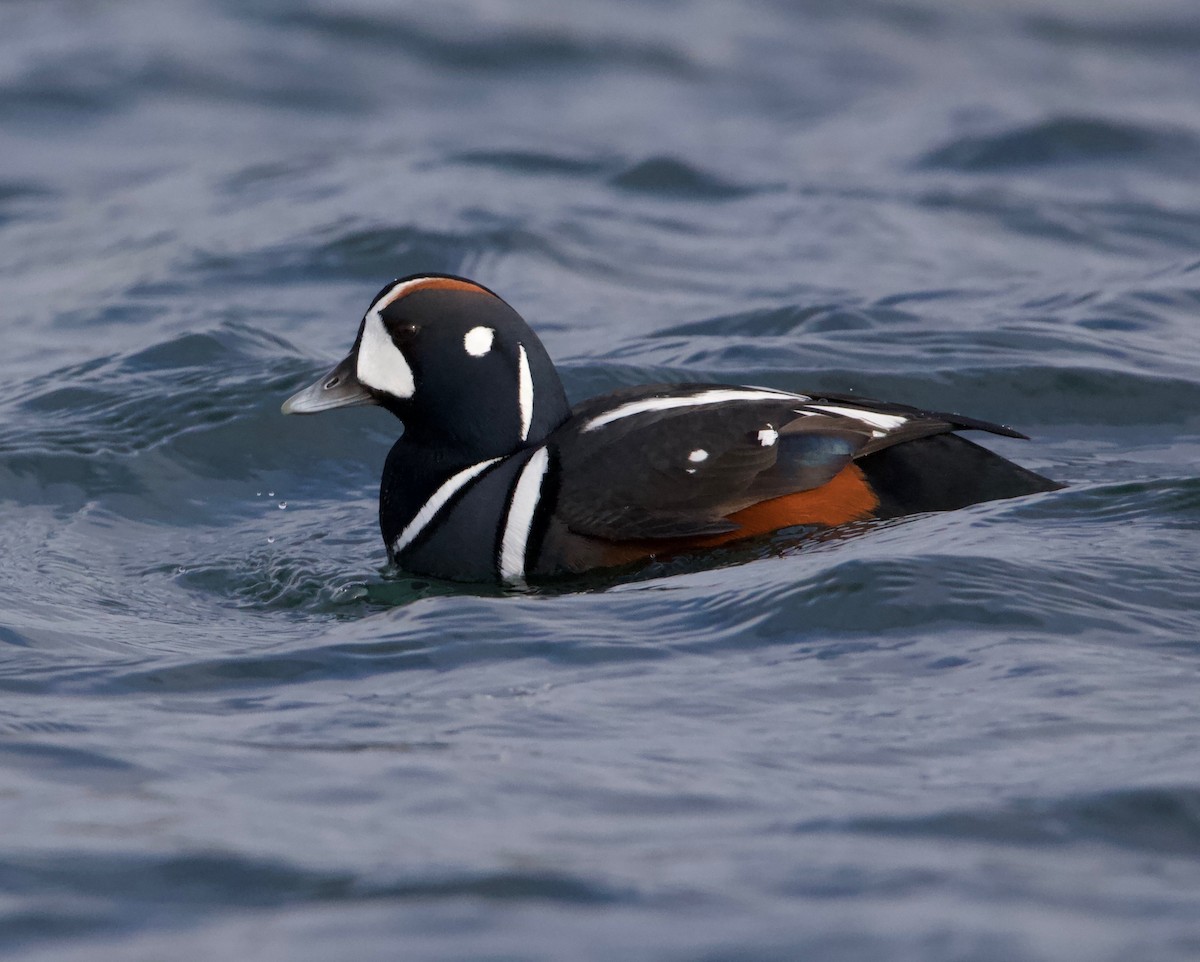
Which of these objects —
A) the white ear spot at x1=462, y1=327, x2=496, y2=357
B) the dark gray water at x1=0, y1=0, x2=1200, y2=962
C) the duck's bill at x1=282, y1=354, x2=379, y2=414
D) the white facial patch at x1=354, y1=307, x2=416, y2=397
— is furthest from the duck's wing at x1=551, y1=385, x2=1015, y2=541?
the duck's bill at x1=282, y1=354, x2=379, y2=414

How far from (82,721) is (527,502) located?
177cm

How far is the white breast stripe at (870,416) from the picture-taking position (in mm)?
6047

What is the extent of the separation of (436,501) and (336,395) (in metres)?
0.56

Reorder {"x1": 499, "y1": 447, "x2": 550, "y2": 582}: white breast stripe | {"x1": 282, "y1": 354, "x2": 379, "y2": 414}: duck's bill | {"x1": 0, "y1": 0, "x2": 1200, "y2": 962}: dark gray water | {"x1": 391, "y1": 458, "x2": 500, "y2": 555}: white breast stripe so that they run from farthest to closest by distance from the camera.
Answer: {"x1": 282, "y1": 354, "x2": 379, "y2": 414}: duck's bill, {"x1": 391, "y1": 458, "x2": 500, "y2": 555}: white breast stripe, {"x1": 499, "y1": 447, "x2": 550, "y2": 582}: white breast stripe, {"x1": 0, "y1": 0, "x2": 1200, "y2": 962}: dark gray water

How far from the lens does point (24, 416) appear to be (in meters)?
8.66

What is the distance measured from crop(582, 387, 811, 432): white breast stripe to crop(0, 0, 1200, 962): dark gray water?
22.2 inches

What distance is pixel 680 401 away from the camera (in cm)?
607

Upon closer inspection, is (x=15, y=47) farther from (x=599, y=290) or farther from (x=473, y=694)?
(x=473, y=694)

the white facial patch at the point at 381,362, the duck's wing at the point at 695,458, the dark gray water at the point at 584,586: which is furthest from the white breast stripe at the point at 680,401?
the white facial patch at the point at 381,362

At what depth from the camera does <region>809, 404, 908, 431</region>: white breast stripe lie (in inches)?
238

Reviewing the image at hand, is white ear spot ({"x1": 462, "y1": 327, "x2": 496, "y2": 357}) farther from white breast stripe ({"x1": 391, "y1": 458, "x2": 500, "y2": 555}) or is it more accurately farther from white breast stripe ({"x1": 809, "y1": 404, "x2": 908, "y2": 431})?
white breast stripe ({"x1": 809, "y1": 404, "x2": 908, "y2": 431})

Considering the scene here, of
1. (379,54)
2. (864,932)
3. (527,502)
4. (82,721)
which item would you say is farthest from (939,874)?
(379,54)

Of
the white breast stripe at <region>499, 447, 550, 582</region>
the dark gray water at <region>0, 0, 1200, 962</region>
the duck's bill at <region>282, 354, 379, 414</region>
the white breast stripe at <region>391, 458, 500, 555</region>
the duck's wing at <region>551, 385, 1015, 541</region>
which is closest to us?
the dark gray water at <region>0, 0, 1200, 962</region>

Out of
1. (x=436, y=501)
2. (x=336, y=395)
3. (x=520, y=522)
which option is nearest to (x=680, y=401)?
(x=520, y=522)
